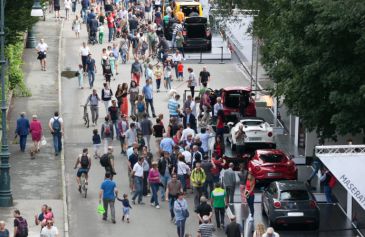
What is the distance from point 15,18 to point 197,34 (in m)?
19.0

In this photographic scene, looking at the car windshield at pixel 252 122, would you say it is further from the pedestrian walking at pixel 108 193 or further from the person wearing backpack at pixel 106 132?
the pedestrian walking at pixel 108 193

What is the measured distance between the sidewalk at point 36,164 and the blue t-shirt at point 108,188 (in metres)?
1.46

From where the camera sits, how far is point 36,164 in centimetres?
4441

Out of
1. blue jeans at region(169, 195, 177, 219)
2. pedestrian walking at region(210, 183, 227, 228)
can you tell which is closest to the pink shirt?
blue jeans at region(169, 195, 177, 219)

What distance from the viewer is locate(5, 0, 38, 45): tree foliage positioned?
153 feet

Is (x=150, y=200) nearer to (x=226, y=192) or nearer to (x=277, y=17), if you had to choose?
(x=226, y=192)

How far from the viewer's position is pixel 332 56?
123 ft

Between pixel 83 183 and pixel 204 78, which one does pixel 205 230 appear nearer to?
pixel 83 183

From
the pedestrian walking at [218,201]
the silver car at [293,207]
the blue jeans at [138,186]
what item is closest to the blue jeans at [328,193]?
the silver car at [293,207]

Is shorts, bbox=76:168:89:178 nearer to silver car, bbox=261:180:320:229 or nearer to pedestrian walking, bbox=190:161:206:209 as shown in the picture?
pedestrian walking, bbox=190:161:206:209

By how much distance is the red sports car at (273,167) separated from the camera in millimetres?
41469

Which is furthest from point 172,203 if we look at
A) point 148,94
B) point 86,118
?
point 148,94

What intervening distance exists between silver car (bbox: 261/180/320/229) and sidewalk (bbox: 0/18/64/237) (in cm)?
573

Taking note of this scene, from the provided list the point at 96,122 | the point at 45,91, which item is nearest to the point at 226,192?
the point at 96,122
